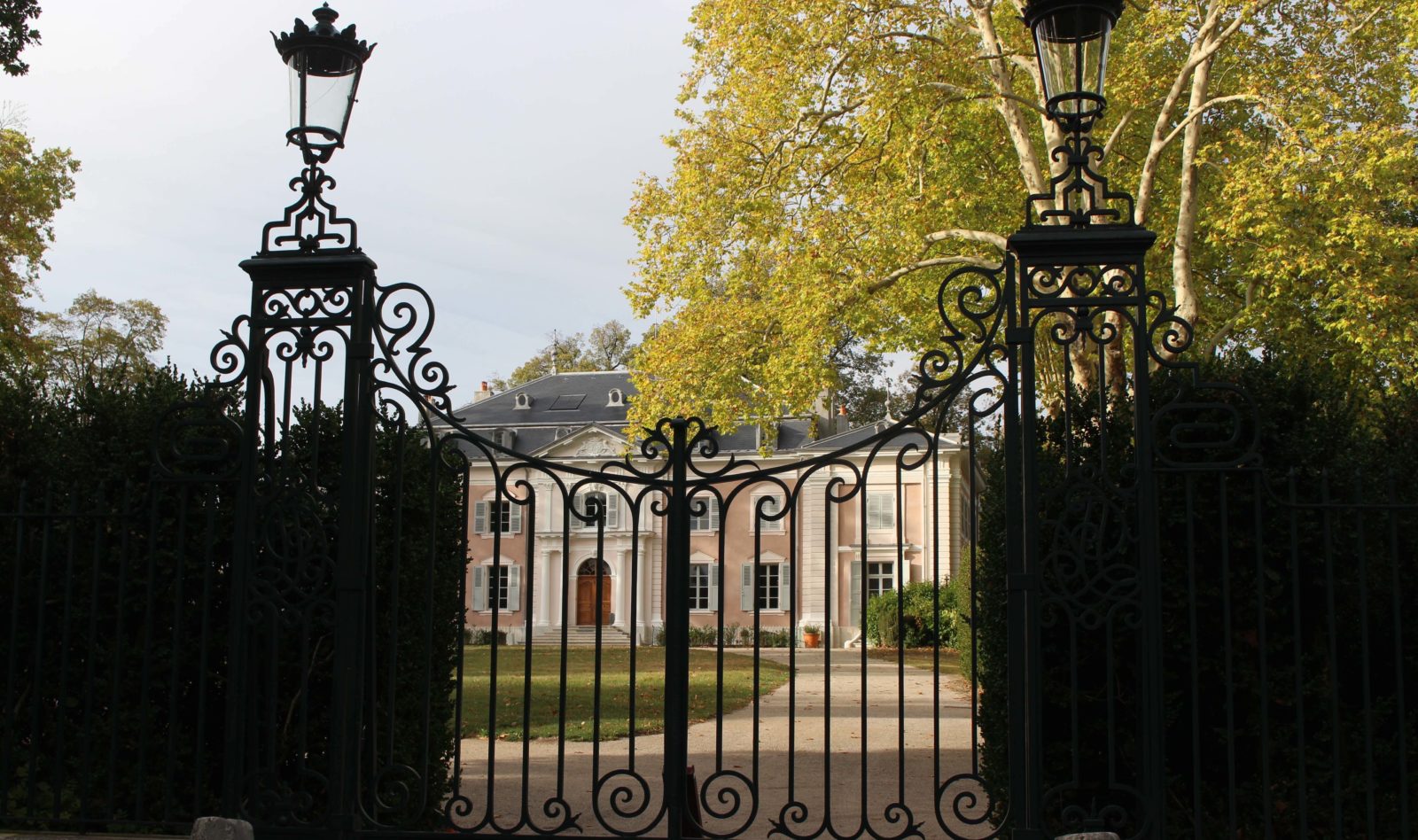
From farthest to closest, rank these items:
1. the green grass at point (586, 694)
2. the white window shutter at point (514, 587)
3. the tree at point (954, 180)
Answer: the white window shutter at point (514, 587) < the tree at point (954, 180) < the green grass at point (586, 694)

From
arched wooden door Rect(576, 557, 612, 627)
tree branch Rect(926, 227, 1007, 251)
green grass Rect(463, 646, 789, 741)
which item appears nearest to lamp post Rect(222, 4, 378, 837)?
green grass Rect(463, 646, 789, 741)

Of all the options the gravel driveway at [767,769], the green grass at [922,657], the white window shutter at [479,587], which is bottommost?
the green grass at [922,657]

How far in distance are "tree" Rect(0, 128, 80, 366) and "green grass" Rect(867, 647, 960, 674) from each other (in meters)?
17.0

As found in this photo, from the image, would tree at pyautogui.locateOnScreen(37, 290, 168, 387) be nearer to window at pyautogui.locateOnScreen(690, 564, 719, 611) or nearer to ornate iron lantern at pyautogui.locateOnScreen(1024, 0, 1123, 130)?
window at pyautogui.locateOnScreen(690, 564, 719, 611)

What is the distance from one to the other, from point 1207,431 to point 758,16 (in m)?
11.9

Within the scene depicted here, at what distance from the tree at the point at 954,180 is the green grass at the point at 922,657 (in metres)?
7.29

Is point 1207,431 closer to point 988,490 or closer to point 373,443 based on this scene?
point 988,490

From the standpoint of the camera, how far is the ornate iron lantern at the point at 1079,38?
4523 millimetres

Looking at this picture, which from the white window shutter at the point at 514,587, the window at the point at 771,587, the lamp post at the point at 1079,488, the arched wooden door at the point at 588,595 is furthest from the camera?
the white window shutter at the point at 514,587

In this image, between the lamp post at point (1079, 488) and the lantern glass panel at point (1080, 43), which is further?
the lantern glass panel at point (1080, 43)

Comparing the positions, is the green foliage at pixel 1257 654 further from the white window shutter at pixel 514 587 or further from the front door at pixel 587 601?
the white window shutter at pixel 514 587

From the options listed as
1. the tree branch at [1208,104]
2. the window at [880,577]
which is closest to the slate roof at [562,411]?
the window at [880,577]

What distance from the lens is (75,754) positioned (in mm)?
5930

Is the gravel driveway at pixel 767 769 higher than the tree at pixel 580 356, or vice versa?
the tree at pixel 580 356
